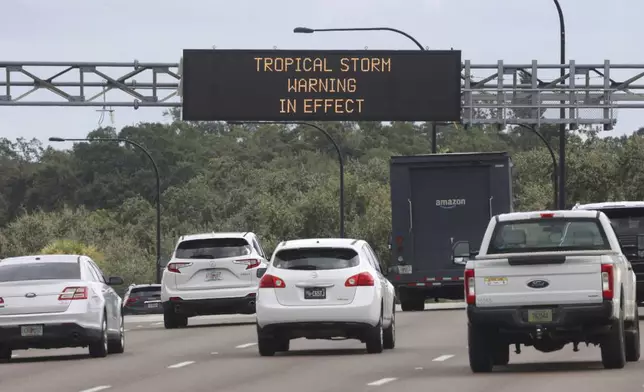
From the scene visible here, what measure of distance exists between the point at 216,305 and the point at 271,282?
906 centimetres

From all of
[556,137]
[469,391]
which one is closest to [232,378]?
[469,391]

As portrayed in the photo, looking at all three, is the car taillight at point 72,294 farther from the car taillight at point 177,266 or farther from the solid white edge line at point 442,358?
the car taillight at point 177,266

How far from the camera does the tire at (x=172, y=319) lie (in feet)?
116

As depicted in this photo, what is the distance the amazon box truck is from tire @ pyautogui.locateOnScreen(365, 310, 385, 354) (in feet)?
43.8

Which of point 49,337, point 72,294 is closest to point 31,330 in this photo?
point 49,337

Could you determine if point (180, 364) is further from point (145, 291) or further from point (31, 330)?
point (145, 291)

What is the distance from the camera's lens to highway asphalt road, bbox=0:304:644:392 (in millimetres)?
19484

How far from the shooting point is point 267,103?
144 ft

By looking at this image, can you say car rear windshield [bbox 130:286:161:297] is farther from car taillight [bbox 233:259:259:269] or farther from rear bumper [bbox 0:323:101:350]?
rear bumper [bbox 0:323:101:350]

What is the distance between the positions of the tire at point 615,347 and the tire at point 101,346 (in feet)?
26.1

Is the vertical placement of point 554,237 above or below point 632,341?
above

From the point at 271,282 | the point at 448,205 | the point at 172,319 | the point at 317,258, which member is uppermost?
the point at 448,205

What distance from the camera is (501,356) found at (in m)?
22.5

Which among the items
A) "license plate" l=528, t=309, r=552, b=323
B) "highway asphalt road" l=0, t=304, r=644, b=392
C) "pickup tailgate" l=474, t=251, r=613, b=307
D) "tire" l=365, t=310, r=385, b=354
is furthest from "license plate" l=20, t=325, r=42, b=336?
"license plate" l=528, t=309, r=552, b=323
